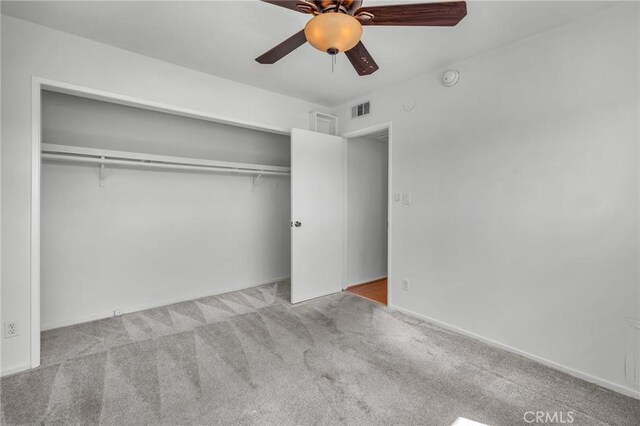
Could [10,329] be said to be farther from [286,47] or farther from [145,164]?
[286,47]

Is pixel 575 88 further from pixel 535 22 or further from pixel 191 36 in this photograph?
pixel 191 36

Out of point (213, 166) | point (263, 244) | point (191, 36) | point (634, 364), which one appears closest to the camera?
point (634, 364)

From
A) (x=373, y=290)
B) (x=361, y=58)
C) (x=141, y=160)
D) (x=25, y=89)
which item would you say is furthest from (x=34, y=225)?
(x=373, y=290)

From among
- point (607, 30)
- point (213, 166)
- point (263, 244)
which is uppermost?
point (607, 30)

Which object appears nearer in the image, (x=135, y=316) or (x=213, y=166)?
(x=135, y=316)

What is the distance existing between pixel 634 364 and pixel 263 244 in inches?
151

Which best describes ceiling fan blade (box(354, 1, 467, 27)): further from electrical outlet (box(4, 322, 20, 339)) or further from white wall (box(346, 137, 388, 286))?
electrical outlet (box(4, 322, 20, 339))

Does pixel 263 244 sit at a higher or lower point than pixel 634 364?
higher

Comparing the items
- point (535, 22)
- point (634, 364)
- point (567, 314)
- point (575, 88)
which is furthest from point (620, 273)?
point (535, 22)

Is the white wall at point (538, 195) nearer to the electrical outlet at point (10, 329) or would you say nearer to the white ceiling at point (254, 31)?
the white ceiling at point (254, 31)

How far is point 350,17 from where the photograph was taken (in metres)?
1.39

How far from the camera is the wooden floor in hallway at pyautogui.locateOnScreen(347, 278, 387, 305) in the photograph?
3.82 m

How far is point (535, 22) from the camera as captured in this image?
2.18m

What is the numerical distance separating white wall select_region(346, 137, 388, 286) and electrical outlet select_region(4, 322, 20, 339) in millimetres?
3379
